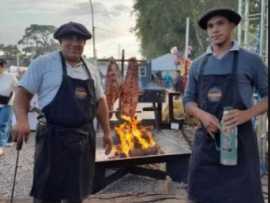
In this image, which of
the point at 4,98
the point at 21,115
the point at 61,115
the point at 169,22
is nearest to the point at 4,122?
the point at 4,98

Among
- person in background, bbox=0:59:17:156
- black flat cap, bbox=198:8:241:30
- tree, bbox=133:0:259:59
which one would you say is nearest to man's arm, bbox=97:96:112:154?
black flat cap, bbox=198:8:241:30

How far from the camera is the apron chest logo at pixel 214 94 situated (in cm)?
320

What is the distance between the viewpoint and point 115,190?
22.1 ft

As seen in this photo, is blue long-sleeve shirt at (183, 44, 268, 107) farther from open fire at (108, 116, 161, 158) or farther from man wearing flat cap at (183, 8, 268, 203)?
open fire at (108, 116, 161, 158)

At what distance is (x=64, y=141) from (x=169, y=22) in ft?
125

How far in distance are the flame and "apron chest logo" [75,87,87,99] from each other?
10.3 ft

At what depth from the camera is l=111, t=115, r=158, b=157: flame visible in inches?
279

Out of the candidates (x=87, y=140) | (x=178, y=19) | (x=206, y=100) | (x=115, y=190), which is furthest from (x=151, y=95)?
(x=178, y=19)

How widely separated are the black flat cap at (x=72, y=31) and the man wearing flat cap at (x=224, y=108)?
1091 millimetres

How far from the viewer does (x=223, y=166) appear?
10.6ft

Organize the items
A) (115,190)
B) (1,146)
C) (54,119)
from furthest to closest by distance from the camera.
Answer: (1,146), (115,190), (54,119)

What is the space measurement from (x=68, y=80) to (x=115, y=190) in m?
3.22

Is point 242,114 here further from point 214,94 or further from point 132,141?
point 132,141

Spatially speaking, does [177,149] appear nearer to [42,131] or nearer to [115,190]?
[115,190]
